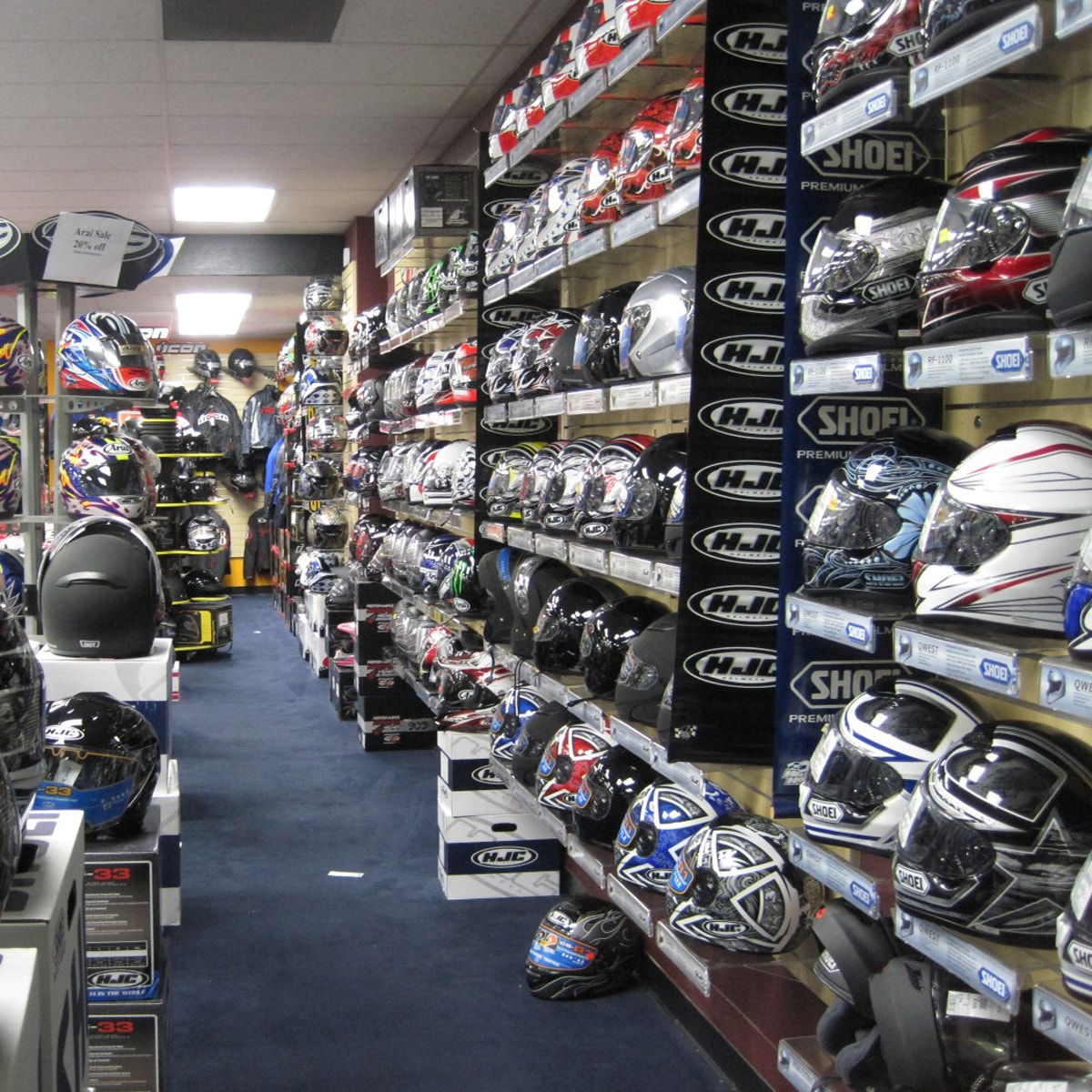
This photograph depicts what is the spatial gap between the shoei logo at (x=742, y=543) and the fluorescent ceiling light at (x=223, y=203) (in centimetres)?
726

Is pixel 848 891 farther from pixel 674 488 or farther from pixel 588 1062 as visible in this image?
pixel 588 1062

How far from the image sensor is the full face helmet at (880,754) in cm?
231

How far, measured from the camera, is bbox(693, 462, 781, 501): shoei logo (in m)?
2.99

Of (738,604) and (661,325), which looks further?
(661,325)

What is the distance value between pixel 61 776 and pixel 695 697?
157 centimetres

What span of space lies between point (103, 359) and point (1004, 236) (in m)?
4.46

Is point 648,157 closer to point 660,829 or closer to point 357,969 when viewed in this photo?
point 660,829

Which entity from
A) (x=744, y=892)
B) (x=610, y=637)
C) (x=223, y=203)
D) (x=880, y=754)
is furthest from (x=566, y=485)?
(x=223, y=203)

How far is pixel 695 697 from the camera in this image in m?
3.06

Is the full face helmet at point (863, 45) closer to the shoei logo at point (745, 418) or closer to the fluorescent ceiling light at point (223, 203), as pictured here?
the shoei logo at point (745, 418)

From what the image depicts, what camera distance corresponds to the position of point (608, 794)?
376 cm

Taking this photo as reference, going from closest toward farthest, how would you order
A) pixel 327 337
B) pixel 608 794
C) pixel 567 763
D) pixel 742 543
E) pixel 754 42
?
pixel 754 42
pixel 742 543
pixel 608 794
pixel 567 763
pixel 327 337

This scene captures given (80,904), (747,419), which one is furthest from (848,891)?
(80,904)

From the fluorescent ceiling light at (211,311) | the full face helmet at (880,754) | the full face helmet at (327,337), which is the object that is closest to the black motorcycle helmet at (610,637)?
the full face helmet at (880,754)
